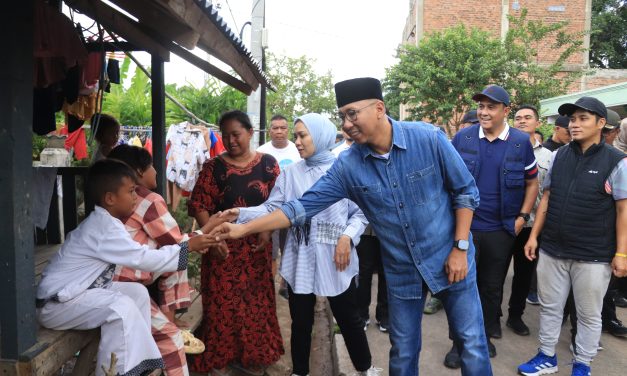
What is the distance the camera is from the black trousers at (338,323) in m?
3.46

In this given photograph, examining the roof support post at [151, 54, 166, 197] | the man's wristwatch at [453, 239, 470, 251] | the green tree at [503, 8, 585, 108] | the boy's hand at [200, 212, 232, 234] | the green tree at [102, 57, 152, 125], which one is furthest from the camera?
the green tree at [503, 8, 585, 108]

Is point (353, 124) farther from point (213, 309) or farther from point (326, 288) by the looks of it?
point (213, 309)

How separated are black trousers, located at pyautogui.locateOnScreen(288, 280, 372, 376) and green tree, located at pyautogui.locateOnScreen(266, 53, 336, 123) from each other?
24636 mm

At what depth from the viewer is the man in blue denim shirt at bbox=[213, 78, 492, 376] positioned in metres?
2.62

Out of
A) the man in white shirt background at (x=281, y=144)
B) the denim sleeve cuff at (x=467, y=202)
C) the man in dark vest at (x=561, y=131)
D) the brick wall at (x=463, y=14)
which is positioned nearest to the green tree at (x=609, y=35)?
the brick wall at (x=463, y=14)

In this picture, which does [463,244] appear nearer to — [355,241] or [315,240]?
[355,241]

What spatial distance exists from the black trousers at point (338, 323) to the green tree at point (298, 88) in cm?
2464

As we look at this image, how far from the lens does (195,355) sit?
383cm

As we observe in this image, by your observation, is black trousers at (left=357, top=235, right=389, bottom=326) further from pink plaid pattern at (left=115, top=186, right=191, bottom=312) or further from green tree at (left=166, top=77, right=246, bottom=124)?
green tree at (left=166, top=77, right=246, bottom=124)

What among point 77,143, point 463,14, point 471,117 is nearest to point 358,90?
point 471,117

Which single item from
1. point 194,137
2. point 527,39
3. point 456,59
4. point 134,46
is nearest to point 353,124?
point 134,46

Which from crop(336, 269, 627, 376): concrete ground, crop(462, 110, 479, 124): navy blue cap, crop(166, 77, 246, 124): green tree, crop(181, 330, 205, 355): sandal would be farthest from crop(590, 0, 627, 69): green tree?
crop(181, 330, 205, 355): sandal

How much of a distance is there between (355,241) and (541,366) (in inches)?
74.0

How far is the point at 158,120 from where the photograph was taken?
510 centimetres
